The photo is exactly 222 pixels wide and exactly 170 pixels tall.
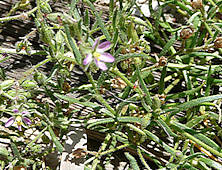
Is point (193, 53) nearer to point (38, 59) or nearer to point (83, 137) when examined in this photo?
point (83, 137)

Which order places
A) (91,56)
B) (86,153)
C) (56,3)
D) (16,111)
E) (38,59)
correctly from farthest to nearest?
(56,3)
(38,59)
(86,153)
(16,111)
(91,56)

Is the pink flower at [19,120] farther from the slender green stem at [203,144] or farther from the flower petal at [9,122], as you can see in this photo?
the slender green stem at [203,144]

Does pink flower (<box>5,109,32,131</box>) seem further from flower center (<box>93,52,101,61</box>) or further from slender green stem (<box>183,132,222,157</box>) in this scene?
slender green stem (<box>183,132,222,157</box>)

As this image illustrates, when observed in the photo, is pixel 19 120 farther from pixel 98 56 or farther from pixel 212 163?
pixel 212 163

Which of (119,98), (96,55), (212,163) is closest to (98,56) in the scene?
(96,55)

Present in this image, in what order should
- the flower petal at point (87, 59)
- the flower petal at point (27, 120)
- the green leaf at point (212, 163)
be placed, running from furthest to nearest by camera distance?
the flower petal at point (27, 120), the green leaf at point (212, 163), the flower petal at point (87, 59)

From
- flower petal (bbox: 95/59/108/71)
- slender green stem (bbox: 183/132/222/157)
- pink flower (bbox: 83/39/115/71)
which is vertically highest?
pink flower (bbox: 83/39/115/71)

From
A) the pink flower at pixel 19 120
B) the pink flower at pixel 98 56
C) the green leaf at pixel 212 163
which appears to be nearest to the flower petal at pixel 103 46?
the pink flower at pixel 98 56

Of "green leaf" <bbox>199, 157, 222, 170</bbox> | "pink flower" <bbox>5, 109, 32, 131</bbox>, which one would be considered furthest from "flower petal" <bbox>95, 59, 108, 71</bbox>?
"green leaf" <bbox>199, 157, 222, 170</bbox>

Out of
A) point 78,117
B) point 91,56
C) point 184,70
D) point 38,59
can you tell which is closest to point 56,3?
point 38,59

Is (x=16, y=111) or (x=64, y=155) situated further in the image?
(x=64, y=155)

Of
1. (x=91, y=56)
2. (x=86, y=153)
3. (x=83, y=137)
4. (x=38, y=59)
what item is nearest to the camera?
(x=91, y=56)
